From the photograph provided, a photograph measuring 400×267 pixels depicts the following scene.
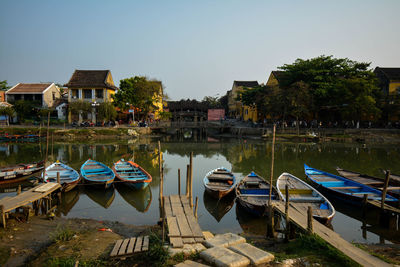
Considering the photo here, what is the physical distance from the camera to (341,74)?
36.2 meters

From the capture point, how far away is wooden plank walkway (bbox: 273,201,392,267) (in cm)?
478

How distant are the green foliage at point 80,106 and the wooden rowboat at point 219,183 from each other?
29701mm

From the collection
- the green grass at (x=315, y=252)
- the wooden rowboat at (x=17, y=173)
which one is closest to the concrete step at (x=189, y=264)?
the green grass at (x=315, y=252)

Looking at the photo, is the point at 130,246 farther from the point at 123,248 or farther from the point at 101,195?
the point at 101,195

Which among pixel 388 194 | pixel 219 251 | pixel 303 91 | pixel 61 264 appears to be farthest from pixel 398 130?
pixel 61 264

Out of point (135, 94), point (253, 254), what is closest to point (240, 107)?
point (135, 94)

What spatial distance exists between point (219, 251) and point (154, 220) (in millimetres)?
4867

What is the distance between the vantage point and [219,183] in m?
12.0

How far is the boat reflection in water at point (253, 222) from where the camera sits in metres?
8.43

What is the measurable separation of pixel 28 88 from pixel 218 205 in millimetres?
43479

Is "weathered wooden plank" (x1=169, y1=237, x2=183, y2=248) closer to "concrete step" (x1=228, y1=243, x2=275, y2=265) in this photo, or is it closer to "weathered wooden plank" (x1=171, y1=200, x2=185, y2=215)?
A: "concrete step" (x1=228, y1=243, x2=275, y2=265)

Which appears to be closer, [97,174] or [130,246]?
[130,246]

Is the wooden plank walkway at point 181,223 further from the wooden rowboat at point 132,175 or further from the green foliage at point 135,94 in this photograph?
the green foliage at point 135,94

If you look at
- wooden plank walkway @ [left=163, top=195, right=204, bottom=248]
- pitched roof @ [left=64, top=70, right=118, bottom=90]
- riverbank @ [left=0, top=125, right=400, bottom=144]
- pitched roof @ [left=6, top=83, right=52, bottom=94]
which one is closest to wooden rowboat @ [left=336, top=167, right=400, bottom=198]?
wooden plank walkway @ [left=163, top=195, right=204, bottom=248]
